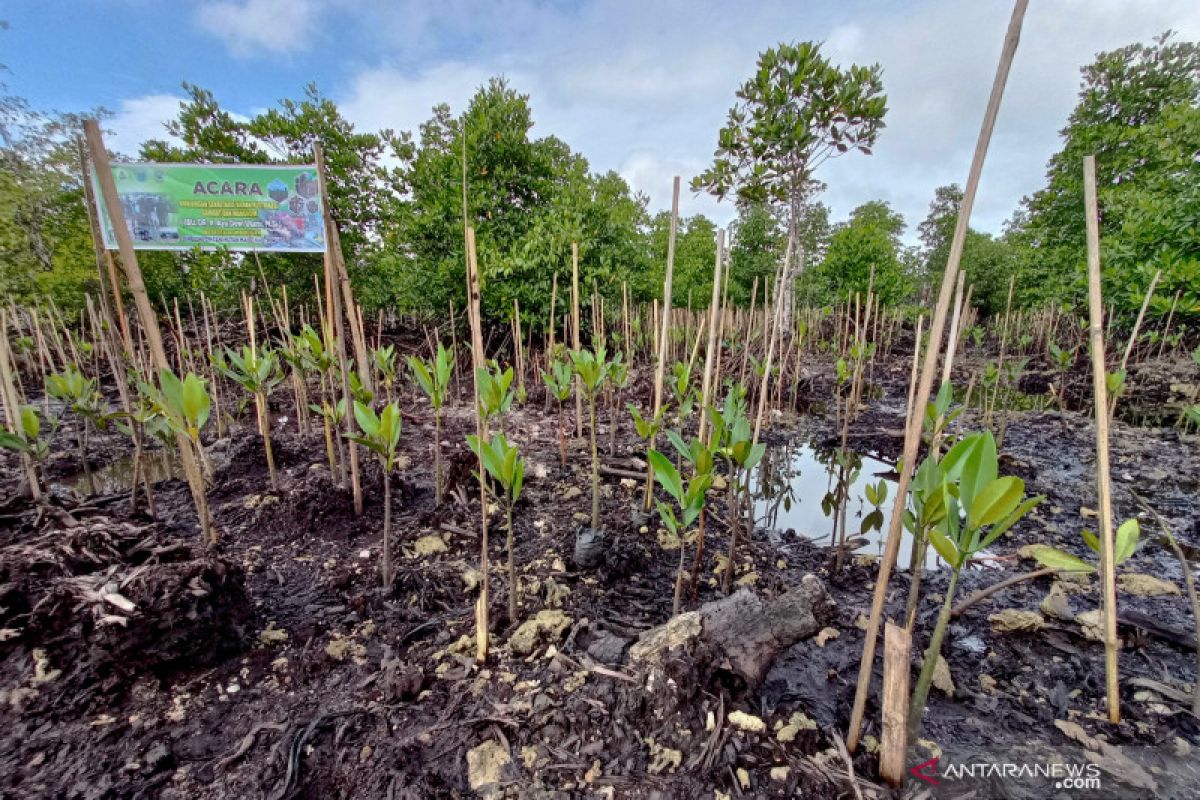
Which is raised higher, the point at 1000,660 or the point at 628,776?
the point at 628,776

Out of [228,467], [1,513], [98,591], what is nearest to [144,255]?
[228,467]

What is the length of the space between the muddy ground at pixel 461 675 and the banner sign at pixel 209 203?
5262mm

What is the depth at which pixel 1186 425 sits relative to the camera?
4.61 m

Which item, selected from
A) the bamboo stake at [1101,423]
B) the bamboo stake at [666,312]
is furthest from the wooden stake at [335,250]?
the bamboo stake at [1101,423]

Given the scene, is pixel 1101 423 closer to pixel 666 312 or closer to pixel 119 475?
pixel 666 312

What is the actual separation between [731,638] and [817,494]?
8.10ft

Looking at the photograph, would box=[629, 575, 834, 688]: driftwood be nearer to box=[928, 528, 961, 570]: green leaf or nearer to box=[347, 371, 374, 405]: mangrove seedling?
box=[928, 528, 961, 570]: green leaf

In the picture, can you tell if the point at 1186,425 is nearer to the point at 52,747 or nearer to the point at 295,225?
the point at 52,747

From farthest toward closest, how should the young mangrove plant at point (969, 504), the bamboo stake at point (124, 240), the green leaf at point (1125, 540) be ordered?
the bamboo stake at point (124, 240) → the green leaf at point (1125, 540) → the young mangrove plant at point (969, 504)

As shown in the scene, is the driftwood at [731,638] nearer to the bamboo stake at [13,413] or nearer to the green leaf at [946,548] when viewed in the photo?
the green leaf at [946,548]

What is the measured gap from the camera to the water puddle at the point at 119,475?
10.8ft

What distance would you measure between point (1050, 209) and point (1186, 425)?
1297cm

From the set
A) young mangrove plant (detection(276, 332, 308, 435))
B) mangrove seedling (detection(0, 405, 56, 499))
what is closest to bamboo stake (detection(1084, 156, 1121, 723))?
mangrove seedling (detection(0, 405, 56, 499))

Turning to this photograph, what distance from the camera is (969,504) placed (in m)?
0.95
